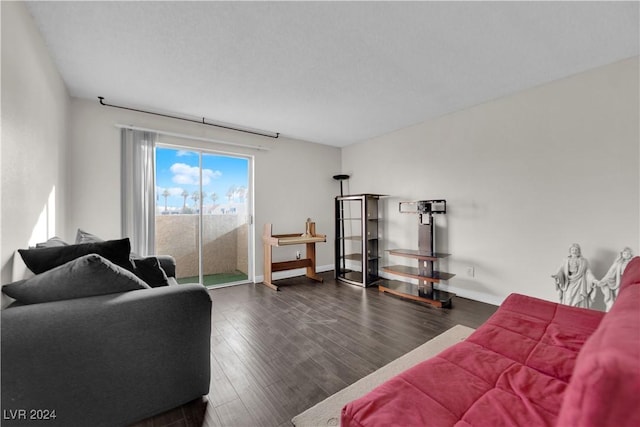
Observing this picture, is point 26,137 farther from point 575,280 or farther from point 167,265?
point 575,280

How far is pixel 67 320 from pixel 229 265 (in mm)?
3241

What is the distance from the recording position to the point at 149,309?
1.43 metres

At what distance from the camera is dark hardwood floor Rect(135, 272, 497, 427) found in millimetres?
1591

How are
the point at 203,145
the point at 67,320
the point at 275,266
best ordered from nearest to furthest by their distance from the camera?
the point at 67,320 < the point at 203,145 < the point at 275,266

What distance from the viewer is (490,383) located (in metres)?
1.10

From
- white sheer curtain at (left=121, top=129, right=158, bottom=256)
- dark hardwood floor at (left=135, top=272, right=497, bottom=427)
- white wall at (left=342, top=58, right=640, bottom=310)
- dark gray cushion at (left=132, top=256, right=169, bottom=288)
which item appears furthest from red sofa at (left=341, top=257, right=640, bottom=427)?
white sheer curtain at (left=121, top=129, right=158, bottom=256)

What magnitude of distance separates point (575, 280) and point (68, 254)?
13.5ft

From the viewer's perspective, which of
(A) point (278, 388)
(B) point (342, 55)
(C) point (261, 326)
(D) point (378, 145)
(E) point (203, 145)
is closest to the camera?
(A) point (278, 388)

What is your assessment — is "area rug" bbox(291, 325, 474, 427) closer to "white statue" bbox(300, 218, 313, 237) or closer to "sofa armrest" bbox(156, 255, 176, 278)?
"sofa armrest" bbox(156, 255, 176, 278)

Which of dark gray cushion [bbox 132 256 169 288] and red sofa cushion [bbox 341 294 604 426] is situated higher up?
dark gray cushion [bbox 132 256 169 288]

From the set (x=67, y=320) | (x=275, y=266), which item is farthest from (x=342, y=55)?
(x=275, y=266)

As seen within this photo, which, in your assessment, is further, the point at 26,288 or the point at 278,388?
the point at 278,388

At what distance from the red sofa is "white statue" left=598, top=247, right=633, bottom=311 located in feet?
3.16

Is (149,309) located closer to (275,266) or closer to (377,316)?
(377,316)
